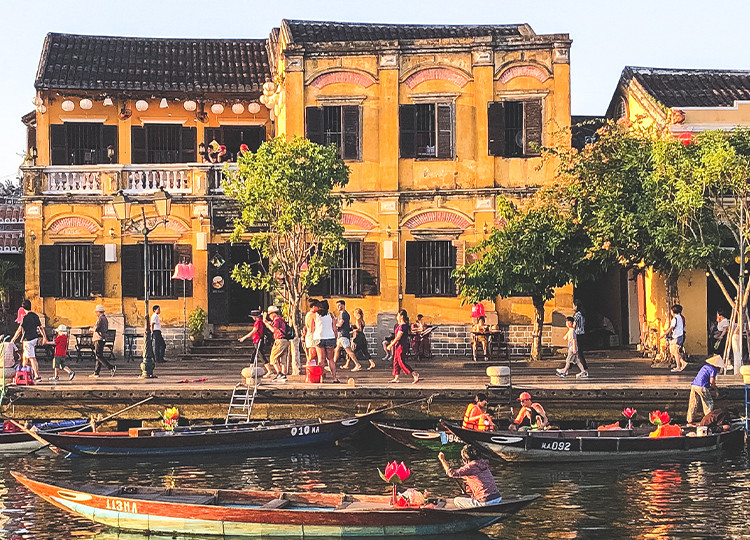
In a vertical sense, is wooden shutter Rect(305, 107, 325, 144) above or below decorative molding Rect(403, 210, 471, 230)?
above

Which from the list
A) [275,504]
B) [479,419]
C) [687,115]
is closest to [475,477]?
[275,504]

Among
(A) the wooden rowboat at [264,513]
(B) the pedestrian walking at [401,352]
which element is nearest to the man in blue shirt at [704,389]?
(B) the pedestrian walking at [401,352]

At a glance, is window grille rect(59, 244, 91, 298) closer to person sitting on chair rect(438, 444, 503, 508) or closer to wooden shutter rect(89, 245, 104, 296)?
wooden shutter rect(89, 245, 104, 296)

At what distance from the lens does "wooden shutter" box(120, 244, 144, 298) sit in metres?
34.1

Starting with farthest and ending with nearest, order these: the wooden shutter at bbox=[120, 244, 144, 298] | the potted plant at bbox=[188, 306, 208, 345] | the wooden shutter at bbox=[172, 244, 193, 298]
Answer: the wooden shutter at bbox=[172, 244, 193, 298]
the wooden shutter at bbox=[120, 244, 144, 298]
the potted plant at bbox=[188, 306, 208, 345]

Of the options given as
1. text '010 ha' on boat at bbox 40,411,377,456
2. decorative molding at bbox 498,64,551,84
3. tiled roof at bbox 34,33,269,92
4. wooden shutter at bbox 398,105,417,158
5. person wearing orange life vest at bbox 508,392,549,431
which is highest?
tiled roof at bbox 34,33,269,92

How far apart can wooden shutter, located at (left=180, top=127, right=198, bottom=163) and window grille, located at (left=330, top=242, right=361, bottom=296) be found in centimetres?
646

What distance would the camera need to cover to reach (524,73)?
32.9 m

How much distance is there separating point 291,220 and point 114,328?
927 centimetres

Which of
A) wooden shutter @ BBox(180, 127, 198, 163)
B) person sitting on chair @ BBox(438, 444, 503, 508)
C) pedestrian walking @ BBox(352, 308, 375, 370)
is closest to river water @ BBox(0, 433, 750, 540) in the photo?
person sitting on chair @ BBox(438, 444, 503, 508)

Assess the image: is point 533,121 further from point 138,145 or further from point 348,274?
point 138,145

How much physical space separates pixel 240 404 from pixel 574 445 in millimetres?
6938

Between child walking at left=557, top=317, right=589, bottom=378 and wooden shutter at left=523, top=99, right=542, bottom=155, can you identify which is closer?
child walking at left=557, top=317, right=589, bottom=378

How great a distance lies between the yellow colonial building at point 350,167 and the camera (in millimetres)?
33000
